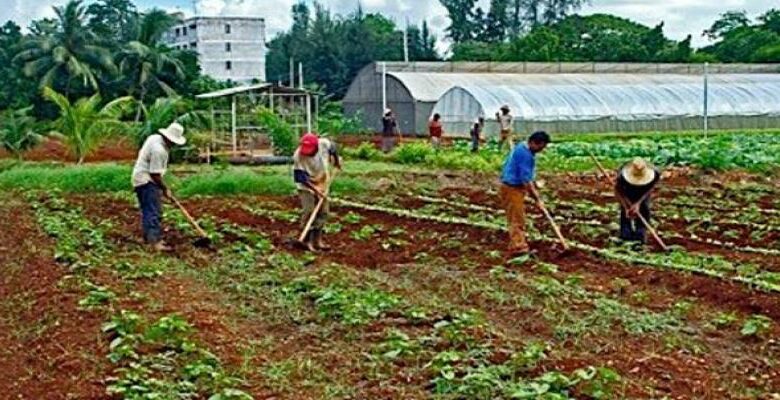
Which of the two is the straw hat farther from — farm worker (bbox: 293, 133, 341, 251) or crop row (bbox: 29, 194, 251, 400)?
crop row (bbox: 29, 194, 251, 400)

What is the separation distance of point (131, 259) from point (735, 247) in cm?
610

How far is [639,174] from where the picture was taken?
12219 millimetres

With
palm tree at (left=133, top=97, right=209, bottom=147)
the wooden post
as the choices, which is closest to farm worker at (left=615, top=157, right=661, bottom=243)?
palm tree at (left=133, top=97, right=209, bottom=147)

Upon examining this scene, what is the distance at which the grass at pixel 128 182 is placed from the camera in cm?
2006

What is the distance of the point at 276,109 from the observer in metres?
32.0

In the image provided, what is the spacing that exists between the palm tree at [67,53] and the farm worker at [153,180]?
31.8 m

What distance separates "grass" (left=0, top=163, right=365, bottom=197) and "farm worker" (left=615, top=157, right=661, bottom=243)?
797 centimetres

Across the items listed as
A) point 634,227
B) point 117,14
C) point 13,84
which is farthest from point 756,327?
point 117,14

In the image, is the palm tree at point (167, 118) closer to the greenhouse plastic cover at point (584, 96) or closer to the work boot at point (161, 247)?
the greenhouse plastic cover at point (584, 96)

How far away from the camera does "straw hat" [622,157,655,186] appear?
40.0 ft

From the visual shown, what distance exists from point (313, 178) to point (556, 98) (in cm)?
2683

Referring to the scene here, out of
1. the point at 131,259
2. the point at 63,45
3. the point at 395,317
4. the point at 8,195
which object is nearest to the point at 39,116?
the point at 63,45

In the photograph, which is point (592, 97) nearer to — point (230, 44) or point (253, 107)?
point (253, 107)

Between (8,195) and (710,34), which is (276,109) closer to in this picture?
(8,195)
